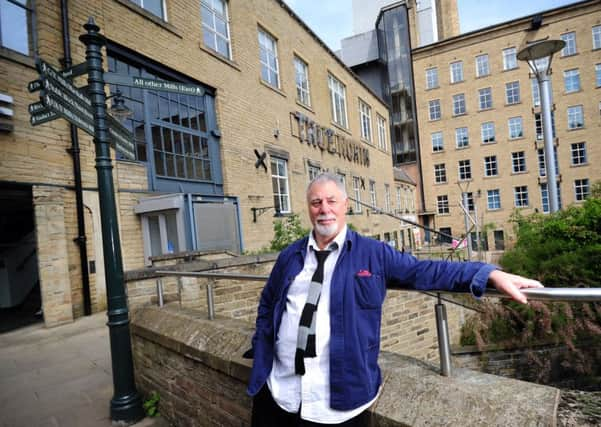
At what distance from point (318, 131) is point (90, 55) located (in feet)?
43.1

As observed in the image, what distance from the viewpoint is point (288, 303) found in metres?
1.67

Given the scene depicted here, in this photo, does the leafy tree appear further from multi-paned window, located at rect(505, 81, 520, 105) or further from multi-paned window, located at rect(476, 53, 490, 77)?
multi-paned window, located at rect(476, 53, 490, 77)

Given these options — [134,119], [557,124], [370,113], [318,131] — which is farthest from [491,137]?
[134,119]

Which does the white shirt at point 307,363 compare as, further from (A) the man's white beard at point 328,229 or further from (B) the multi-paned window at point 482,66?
(B) the multi-paned window at point 482,66

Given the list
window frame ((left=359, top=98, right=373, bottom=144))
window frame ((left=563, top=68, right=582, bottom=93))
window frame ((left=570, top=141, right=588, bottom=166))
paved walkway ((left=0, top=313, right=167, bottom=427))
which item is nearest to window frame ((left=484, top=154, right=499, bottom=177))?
window frame ((left=570, top=141, right=588, bottom=166))

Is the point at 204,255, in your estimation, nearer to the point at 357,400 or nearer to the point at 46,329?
the point at 46,329

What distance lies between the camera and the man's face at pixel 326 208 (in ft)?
5.75

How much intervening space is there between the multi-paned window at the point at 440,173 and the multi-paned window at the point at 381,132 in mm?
13300

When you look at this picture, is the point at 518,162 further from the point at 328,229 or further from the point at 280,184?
the point at 328,229

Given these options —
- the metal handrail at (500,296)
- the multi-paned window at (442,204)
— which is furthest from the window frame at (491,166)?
the metal handrail at (500,296)

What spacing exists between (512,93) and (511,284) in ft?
133

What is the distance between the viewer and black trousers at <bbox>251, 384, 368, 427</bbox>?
1.57 metres

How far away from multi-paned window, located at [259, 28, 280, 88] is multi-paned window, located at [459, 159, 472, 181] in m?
28.8

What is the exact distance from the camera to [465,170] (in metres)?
→ 36.6
